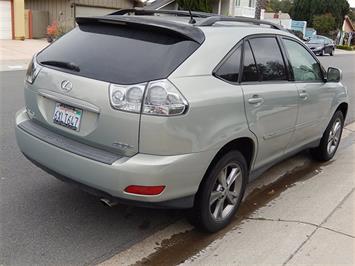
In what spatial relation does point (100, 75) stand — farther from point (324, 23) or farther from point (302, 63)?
point (324, 23)

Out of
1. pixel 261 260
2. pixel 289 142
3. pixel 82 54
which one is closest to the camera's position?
pixel 261 260

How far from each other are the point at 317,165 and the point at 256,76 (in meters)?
2.30

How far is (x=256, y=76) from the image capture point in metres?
3.92

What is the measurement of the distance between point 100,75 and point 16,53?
16.5m

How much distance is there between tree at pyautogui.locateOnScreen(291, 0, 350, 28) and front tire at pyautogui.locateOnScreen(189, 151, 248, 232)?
63.6m

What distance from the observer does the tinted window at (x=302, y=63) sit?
15.0ft

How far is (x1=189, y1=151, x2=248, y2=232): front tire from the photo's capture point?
3.50 metres

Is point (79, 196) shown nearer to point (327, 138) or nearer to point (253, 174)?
point (253, 174)

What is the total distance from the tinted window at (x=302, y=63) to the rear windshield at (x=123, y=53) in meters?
1.59

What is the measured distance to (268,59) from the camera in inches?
165

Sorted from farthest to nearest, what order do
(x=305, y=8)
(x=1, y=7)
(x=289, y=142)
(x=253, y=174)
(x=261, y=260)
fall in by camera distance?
(x=305, y=8) < (x=1, y=7) < (x=289, y=142) < (x=253, y=174) < (x=261, y=260)

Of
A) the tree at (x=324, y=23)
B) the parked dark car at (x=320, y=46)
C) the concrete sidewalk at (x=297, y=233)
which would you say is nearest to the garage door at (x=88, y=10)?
the parked dark car at (x=320, y=46)

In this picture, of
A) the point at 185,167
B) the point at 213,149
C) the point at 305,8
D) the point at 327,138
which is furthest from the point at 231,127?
the point at 305,8

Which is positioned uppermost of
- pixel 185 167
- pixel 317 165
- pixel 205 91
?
pixel 205 91
